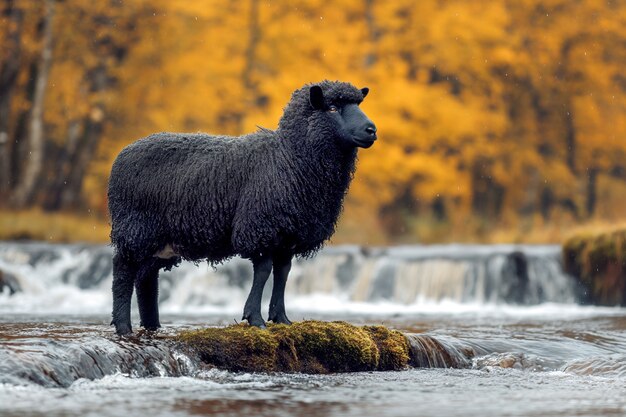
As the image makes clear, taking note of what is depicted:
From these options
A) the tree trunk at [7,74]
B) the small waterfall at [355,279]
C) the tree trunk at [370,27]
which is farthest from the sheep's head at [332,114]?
the tree trunk at [370,27]

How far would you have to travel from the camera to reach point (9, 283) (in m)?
21.2

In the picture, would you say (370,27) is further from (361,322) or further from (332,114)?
(332,114)

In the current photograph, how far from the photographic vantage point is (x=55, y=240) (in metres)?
28.3

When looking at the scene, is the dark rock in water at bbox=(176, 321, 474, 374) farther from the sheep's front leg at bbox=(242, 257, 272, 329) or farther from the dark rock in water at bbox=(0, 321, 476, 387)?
the sheep's front leg at bbox=(242, 257, 272, 329)

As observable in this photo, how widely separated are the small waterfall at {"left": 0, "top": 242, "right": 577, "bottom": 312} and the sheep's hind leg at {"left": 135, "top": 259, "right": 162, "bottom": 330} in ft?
28.4

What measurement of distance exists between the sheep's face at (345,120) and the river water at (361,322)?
1.97 m

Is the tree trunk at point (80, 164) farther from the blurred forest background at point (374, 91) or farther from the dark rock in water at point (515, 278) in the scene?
the dark rock in water at point (515, 278)

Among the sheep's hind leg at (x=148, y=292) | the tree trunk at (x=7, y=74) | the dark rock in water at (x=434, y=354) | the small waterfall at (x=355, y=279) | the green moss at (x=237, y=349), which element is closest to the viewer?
the green moss at (x=237, y=349)

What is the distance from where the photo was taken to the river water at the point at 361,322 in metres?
8.88

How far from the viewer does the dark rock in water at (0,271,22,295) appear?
2095 centimetres

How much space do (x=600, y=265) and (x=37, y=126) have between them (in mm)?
15772

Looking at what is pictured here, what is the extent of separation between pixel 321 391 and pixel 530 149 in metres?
25.5

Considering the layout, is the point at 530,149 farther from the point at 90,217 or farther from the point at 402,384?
the point at 402,384

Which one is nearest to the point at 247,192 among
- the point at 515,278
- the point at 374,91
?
the point at 515,278
